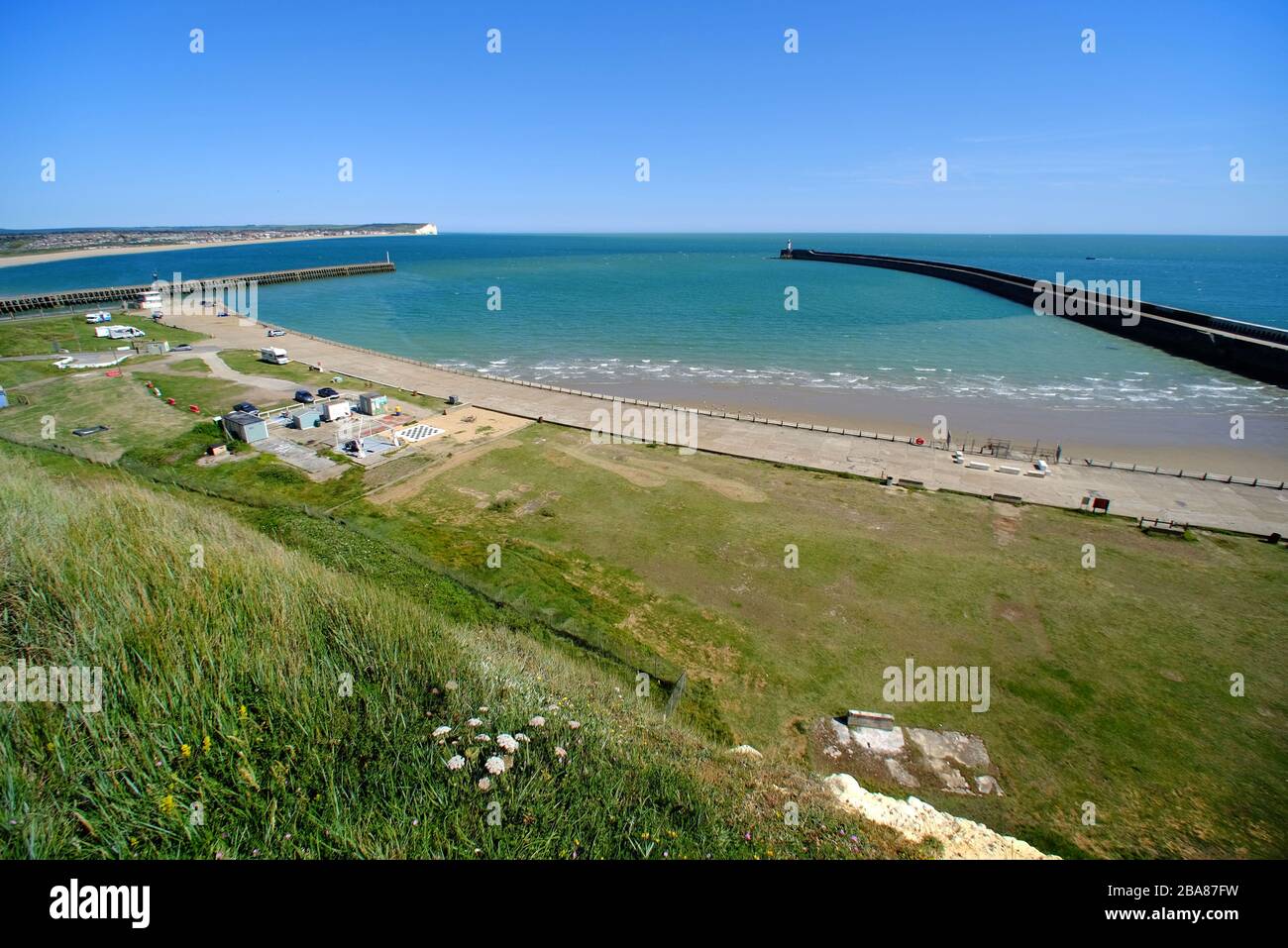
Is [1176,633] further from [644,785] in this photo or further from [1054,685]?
[644,785]

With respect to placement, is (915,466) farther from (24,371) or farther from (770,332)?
(24,371)

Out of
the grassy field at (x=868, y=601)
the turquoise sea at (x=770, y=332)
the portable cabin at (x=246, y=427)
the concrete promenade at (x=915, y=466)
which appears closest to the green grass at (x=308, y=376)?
the concrete promenade at (x=915, y=466)

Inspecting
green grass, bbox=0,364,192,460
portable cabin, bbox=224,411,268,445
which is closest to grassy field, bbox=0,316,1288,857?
green grass, bbox=0,364,192,460

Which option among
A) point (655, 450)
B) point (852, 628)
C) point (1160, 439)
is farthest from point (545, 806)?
point (1160, 439)

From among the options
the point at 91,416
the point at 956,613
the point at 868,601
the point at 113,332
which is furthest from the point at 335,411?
the point at 113,332
